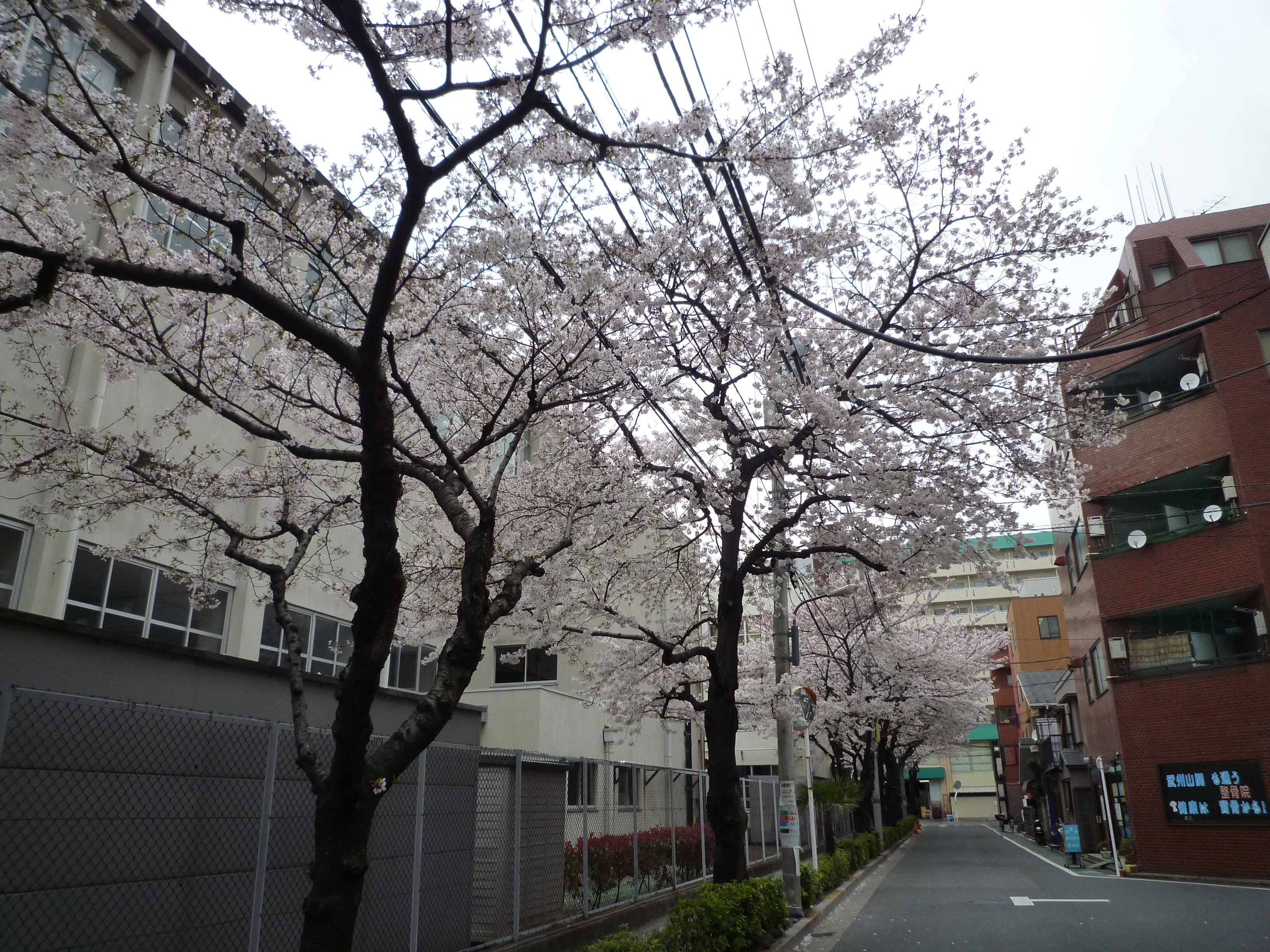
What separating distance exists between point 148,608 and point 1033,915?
49.9 feet

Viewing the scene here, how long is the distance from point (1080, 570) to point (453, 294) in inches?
1163

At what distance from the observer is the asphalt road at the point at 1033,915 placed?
1177 cm

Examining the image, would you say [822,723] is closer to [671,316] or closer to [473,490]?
[671,316]

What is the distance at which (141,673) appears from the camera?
852 centimetres

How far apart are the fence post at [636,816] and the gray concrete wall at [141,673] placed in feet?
15.5

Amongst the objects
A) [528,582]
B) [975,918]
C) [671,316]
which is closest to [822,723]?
[975,918]

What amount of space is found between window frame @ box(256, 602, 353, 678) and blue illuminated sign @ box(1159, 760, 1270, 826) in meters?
21.6

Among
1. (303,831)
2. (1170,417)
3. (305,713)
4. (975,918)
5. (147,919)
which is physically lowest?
(975,918)

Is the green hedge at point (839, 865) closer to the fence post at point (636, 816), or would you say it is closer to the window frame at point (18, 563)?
the fence post at point (636, 816)

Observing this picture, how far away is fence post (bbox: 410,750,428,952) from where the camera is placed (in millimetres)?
7609

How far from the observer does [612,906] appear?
37.7ft

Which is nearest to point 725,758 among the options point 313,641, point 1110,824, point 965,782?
point 313,641

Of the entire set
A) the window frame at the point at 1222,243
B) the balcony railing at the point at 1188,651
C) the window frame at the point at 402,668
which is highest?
the window frame at the point at 1222,243

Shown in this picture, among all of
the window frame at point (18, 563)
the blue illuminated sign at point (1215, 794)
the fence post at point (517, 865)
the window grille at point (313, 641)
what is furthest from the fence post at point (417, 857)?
the blue illuminated sign at point (1215, 794)
